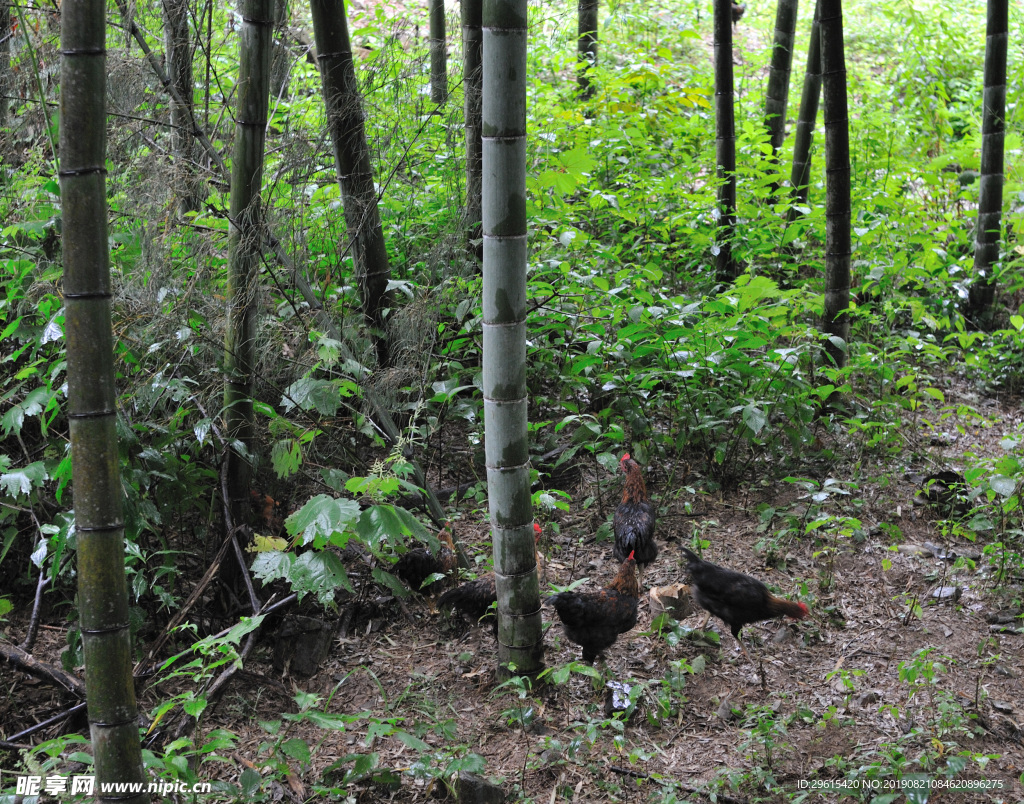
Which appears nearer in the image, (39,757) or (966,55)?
(39,757)

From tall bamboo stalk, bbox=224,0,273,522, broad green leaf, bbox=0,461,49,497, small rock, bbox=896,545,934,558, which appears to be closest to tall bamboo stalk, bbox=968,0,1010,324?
small rock, bbox=896,545,934,558

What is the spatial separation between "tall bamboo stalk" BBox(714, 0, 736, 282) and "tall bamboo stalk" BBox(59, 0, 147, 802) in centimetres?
481

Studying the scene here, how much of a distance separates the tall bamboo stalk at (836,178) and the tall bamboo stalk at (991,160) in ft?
6.66

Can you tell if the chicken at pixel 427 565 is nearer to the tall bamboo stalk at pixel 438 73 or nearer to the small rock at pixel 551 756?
the small rock at pixel 551 756

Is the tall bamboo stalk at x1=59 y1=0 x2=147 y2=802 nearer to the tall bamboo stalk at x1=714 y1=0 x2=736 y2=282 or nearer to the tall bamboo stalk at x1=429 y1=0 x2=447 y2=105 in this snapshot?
the tall bamboo stalk at x1=429 y1=0 x2=447 y2=105

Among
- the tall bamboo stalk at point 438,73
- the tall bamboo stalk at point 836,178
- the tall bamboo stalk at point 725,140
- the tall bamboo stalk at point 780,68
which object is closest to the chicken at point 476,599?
the tall bamboo stalk at point 438,73

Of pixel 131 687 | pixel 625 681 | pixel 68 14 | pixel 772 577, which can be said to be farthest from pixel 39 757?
pixel 772 577

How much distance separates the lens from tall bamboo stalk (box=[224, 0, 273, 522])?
2791mm

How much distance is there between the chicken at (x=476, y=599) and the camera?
3189mm

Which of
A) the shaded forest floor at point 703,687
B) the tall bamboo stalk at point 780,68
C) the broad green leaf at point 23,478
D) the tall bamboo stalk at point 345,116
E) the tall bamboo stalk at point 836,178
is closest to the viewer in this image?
the shaded forest floor at point 703,687

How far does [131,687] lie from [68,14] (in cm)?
162

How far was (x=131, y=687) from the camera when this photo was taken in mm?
1940

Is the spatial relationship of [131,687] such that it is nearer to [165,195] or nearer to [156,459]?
[156,459]

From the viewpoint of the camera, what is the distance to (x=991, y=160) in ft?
20.0
